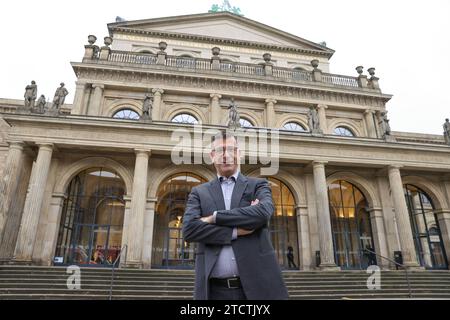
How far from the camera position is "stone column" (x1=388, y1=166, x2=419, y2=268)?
1639 centimetres

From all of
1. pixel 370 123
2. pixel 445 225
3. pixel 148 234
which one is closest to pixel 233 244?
pixel 148 234

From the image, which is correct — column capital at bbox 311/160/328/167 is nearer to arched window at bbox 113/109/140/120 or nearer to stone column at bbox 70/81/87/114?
arched window at bbox 113/109/140/120

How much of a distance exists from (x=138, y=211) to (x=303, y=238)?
9.30 metres

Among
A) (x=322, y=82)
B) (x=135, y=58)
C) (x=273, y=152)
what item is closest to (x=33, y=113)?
(x=135, y=58)

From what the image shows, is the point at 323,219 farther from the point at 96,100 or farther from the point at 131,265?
the point at 96,100

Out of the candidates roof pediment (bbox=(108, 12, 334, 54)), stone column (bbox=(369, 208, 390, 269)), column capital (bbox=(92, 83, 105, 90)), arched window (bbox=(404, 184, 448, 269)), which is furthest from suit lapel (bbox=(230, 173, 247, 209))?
roof pediment (bbox=(108, 12, 334, 54))

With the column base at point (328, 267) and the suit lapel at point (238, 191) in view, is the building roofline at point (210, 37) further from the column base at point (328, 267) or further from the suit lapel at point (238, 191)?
A: the suit lapel at point (238, 191)

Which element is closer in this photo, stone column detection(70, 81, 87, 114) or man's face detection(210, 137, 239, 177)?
man's face detection(210, 137, 239, 177)

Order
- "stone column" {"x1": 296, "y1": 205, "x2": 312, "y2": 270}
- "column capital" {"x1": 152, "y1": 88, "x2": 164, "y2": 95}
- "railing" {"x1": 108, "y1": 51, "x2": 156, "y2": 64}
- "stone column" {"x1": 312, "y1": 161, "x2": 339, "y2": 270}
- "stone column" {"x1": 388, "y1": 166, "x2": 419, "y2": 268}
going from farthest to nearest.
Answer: "railing" {"x1": 108, "y1": 51, "x2": 156, "y2": 64}
"column capital" {"x1": 152, "y1": 88, "x2": 164, "y2": 95}
"stone column" {"x1": 296, "y1": 205, "x2": 312, "y2": 270}
"stone column" {"x1": 388, "y1": 166, "x2": 419, "y2": 268}
"stone column" {"x1": 312, "y1": 161, "x2": 339, "y2": 270}

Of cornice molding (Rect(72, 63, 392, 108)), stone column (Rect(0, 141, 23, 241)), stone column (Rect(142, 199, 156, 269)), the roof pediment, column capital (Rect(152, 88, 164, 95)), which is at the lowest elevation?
stone column (Rect(142, 199, 156, 269))

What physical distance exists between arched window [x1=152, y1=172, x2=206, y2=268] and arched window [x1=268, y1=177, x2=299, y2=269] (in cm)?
472

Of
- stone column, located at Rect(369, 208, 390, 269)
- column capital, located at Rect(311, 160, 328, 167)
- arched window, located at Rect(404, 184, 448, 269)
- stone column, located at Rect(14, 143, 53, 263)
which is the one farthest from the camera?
arched window, located at Rect(404, 184, 448, 269)

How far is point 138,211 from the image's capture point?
49.5 feet

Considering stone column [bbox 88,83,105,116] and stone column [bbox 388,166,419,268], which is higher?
stone column [bbox 88,83,105,116]
